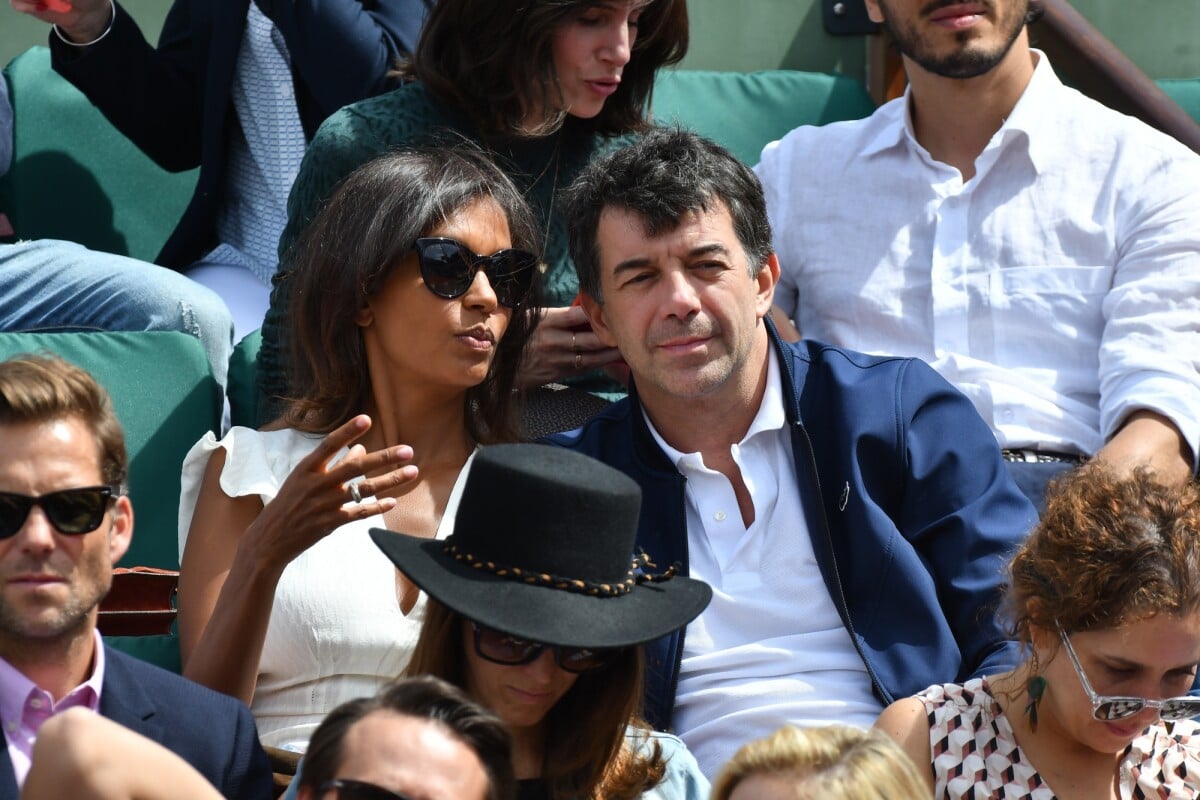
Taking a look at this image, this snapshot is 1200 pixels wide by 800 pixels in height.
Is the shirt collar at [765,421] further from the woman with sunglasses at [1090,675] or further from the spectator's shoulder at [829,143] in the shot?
the spectator's shoulder at [829,143]

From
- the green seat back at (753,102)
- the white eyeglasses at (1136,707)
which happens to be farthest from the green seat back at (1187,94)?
the white eyeglasses at (1136,707)

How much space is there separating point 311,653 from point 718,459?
71 centimetres

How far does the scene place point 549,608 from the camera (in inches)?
77.3

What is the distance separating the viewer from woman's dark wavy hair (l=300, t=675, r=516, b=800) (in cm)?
176

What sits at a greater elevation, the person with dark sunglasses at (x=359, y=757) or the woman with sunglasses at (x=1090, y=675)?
the person with dark sunglasses at (x=359, y=757)

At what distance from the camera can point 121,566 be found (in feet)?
10.1

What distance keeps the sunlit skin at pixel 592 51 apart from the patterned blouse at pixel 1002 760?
1418 millimetres

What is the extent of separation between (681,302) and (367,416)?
21.0 inches

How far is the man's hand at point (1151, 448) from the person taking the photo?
2848 millimetres

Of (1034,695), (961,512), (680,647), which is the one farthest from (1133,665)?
(680,647)

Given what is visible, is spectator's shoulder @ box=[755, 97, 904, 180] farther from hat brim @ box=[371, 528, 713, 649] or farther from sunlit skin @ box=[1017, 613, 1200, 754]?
→ hat brim @ box=[371, 528, 713, 649]

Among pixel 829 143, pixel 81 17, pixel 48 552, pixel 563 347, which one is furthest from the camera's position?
pixel 81 17

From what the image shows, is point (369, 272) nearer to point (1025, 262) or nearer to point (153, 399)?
point (153, 399)

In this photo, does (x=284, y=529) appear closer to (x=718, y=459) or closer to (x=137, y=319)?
(x=718, y=459)
